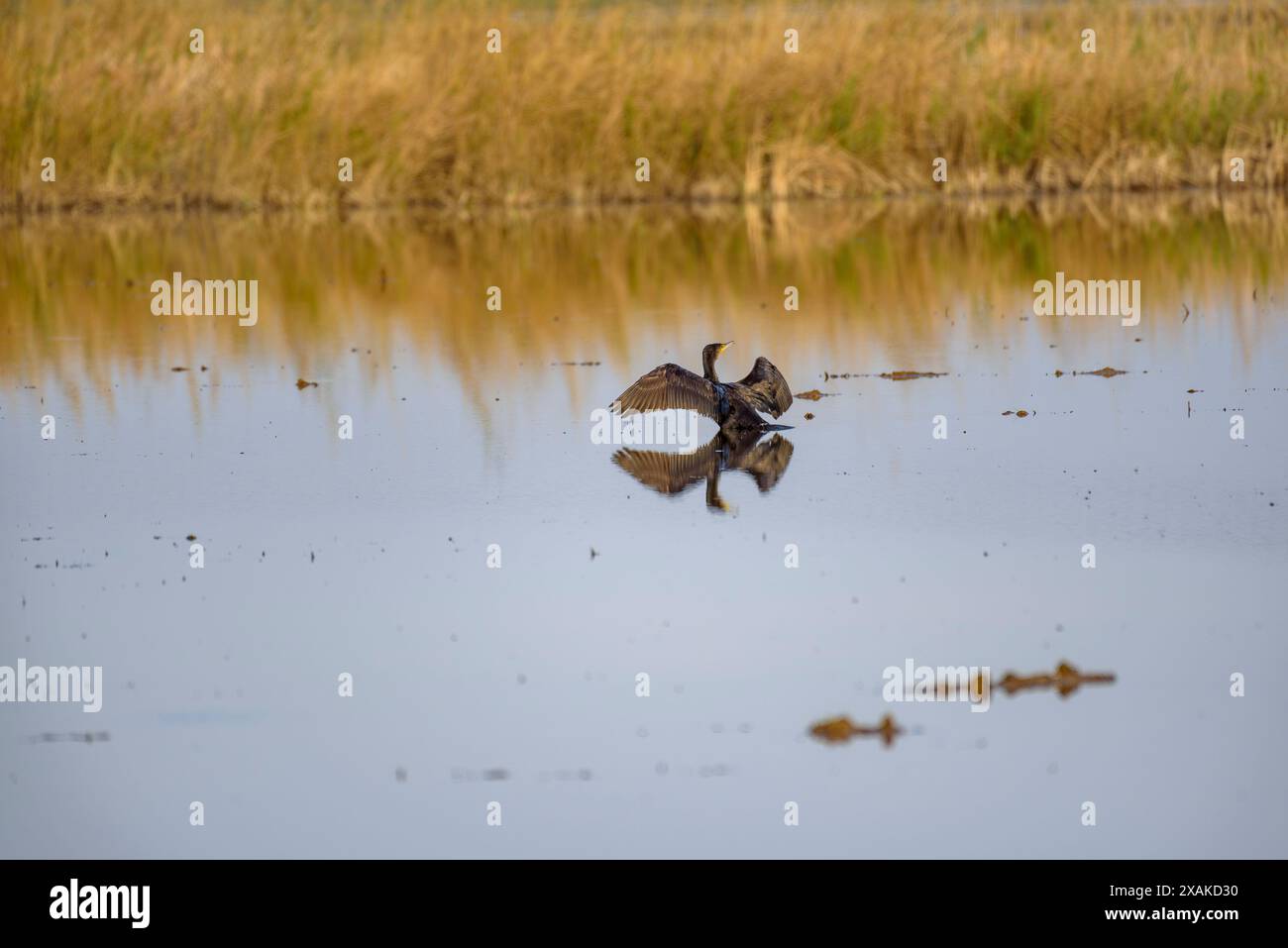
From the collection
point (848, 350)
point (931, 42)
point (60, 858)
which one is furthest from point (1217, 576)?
point (931, 42)

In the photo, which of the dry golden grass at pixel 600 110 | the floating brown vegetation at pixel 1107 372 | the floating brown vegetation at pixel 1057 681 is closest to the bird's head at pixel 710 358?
the floating brown vegetation at pixel 1107 372

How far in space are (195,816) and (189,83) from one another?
18.2m

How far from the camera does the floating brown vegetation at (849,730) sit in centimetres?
560

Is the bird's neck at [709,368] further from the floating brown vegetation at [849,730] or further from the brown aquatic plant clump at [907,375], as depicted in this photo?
the floating brown vegetation at [849,730]

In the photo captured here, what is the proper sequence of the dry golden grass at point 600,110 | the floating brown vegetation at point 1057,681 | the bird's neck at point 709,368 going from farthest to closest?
the dry golden grass at point 600,110 → the bird's neck at point 709,368 → the floating brown vegetation at point 1057,681

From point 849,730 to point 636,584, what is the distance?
163cm

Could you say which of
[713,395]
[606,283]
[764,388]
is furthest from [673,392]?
[606,283]

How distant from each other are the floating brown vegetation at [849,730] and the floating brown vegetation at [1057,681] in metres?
0.45

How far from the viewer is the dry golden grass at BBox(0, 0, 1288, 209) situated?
2206cm

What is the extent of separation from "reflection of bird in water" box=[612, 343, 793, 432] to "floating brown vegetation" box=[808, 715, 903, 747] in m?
4.19

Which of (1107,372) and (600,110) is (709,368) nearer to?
(1107,372)

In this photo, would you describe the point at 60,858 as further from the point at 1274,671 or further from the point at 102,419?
the point at 102,419

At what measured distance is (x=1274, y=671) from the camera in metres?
6.02

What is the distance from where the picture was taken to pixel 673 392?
32.0 feet
